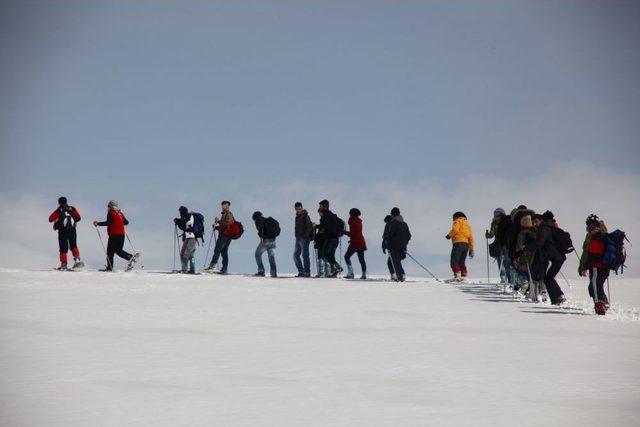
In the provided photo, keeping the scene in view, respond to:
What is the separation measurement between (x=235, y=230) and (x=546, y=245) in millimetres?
9105

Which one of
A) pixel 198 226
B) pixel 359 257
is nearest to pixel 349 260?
pixel 359 257

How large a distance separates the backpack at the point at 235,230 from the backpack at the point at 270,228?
2.90 ft

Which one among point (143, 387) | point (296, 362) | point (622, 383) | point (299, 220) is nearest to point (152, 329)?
point (296, 362)

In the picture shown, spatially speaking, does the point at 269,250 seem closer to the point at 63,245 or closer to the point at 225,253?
the point at 225,253

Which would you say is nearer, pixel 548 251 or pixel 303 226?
pixel 548 251

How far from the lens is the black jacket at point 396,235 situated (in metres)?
23.0

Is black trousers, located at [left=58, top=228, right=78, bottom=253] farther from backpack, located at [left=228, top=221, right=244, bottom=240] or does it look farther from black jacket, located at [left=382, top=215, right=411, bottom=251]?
black jacket, located at [left=382, top=215, right=411, bottom=251]

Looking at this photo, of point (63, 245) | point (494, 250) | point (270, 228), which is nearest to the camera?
point (494, 250)

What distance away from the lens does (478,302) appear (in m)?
18.4

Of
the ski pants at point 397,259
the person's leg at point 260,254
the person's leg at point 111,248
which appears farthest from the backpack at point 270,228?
the person's leg at point 111,248

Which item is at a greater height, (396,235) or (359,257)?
(396,235)

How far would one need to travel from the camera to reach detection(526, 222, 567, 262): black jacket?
17.7 metres

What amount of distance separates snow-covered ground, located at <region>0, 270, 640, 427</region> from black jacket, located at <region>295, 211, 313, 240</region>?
4843 mm

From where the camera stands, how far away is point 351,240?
2441 cm
